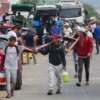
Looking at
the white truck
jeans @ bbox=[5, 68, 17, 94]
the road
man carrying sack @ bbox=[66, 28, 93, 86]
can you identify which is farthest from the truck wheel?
the white truck

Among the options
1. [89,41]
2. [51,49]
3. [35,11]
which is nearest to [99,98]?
[51,49]

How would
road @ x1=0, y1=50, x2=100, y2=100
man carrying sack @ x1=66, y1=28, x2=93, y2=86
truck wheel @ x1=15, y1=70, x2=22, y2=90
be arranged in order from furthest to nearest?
man carrying sack @ x1=66, y1=28, x2=93, y2=86 < truck wheel @ x1=15, y1=70, x2=22, y2=90 < road @ x1=0, y1=50, x2=100, y2=100

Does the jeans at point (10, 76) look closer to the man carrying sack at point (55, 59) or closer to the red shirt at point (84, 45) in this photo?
the man carrying sack at point (55, 59)

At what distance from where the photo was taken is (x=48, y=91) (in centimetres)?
1494

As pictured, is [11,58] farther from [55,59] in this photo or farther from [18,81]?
[18,81]

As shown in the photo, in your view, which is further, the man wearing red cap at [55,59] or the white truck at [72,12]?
the white truck at [72,12]

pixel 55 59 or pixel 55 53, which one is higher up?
pixel 55 53

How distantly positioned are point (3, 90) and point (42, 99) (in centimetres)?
232

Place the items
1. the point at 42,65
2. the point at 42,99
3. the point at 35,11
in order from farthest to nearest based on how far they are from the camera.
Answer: the point at 35,11 → the point at 42,65 → the point at 42,99

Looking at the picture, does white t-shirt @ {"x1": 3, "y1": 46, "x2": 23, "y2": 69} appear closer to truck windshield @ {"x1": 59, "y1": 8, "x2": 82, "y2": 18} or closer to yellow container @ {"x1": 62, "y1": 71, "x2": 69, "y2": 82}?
yellow container @ {"x1": 62, "y1": 71, "x2": 69, "y2": 82}

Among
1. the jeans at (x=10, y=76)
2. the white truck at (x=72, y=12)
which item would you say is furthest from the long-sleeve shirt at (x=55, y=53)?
the white truck at (x=72, y=12)

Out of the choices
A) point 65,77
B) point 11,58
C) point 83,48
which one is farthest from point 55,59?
point 83,48

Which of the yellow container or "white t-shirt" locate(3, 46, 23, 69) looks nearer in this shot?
"white t-shirt" locate(3, 46, 23, 69)

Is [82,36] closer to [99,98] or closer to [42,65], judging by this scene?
[99,98]
